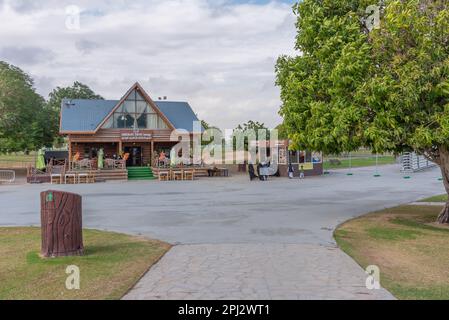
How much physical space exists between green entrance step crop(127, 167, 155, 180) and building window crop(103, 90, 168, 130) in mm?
3780

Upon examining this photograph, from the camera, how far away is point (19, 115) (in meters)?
36.2

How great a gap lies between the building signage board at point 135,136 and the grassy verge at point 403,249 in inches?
955

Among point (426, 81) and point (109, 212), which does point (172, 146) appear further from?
point (426, 81)

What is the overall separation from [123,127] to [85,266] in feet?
96.3

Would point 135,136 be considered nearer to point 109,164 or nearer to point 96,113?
point 109,164

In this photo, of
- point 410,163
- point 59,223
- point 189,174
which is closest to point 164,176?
point 189,174

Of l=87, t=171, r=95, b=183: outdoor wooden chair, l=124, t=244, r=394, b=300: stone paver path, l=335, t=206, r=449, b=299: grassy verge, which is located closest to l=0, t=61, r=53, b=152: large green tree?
l=87, t=171, r=95, b=183: outdoor wooden chair

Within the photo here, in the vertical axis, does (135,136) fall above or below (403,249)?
above

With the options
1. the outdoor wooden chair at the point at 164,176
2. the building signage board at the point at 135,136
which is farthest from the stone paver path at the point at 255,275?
the building signage board at the point at 135,136

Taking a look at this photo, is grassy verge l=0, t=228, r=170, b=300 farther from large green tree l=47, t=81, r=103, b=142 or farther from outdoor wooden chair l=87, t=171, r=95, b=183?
large green tree l=47, t=81, r=103, b=142

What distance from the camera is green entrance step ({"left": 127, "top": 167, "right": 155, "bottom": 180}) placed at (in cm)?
3345

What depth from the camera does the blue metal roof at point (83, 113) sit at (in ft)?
116
